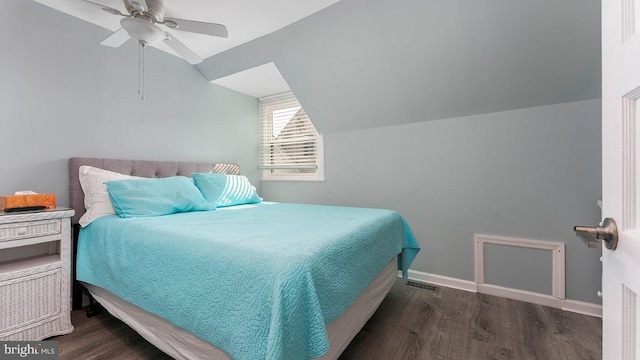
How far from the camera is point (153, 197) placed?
197cm

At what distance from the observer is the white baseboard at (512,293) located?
75.4 inches

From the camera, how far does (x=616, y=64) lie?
56 cm

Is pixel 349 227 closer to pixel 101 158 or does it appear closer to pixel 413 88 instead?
pixel 413 88

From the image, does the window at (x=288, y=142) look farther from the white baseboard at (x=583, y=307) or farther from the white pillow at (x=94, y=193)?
the white baseboard at (x=583, y=307)

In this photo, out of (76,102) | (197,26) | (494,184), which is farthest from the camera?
(494,184)

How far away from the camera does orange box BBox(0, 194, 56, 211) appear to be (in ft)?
5.15

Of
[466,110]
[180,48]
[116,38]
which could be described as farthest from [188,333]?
[466,110]

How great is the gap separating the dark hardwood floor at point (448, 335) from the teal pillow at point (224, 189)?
1.16 metres

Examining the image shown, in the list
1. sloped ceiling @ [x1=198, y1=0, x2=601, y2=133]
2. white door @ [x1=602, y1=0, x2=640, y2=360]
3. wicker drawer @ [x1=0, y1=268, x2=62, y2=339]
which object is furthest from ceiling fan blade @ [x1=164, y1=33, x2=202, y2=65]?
white door @ [x1=602, y1=0, x2=640, y2=360]

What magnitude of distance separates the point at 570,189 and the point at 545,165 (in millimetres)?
240

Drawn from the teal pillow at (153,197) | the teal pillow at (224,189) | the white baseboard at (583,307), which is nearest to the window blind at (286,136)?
the teal pillow at (224,189)

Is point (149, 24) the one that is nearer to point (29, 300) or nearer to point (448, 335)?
point (29, 300)

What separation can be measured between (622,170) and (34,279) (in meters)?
2.68

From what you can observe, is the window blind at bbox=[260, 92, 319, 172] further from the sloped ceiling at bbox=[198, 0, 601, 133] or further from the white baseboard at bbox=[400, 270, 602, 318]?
the white baseboard at bbox=[400, 270, 602, 318]
